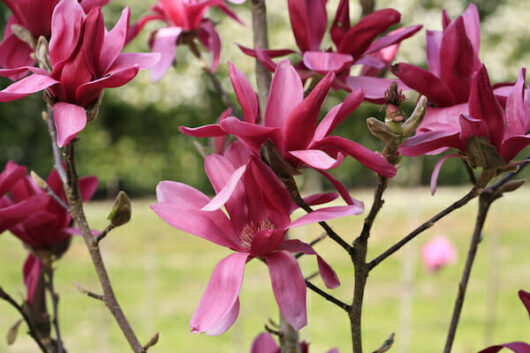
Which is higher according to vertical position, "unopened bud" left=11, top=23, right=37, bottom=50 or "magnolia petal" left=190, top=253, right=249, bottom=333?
"unopened bud" left=11, top=23, right=37, bottom=50

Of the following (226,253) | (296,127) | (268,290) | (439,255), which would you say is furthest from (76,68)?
(226,253)

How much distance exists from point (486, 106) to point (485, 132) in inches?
0.6

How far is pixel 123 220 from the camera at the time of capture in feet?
1.28

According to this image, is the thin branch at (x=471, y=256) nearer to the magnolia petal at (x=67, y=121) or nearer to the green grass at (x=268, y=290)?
the magnolia petal at (x=67, y=121)

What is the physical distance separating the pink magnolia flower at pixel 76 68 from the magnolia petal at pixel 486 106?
0.18 m

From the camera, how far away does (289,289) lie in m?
0.31

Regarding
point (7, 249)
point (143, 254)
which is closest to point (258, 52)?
point (143, 254)

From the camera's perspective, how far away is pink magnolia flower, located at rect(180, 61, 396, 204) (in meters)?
0.29

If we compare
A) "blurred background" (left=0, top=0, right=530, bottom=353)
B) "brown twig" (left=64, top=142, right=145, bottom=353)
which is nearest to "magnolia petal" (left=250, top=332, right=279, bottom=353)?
"brown twig" (left=64, top=142, right=145, bottom=353)

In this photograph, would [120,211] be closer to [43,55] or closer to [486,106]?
[43,55]

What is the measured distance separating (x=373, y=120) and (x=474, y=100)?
67mm

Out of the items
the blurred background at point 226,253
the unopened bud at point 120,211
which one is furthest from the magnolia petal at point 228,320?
the blurred background at point 226,253

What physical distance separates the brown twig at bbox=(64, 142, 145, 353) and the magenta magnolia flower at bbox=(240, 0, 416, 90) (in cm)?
14

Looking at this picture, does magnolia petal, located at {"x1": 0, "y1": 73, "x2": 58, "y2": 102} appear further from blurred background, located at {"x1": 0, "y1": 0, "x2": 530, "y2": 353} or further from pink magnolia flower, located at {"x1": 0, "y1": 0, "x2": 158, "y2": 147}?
blurred background, located at {"x1": 0, "y1": 0, "x2": 530, "y2": 353}
